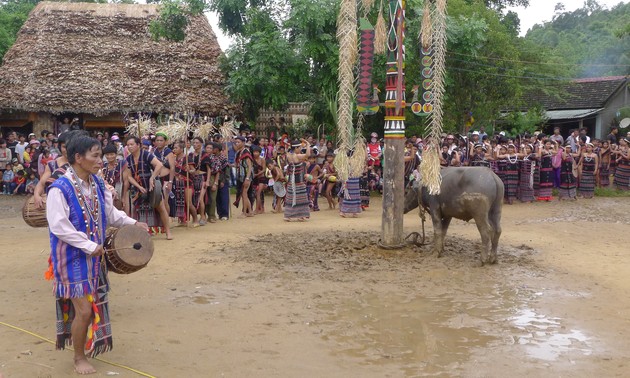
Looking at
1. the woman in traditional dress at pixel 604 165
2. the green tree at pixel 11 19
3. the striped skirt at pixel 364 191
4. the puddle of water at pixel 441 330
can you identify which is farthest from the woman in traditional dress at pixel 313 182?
the green tree at pixel 11 19

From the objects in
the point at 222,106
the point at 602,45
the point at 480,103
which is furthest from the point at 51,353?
the point at 602,45

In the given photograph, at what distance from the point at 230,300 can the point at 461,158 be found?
970 centimetres

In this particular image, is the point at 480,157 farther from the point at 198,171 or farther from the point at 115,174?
the point at 115,174

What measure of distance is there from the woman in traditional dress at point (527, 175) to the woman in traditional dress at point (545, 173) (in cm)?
22

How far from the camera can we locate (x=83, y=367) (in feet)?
14.4

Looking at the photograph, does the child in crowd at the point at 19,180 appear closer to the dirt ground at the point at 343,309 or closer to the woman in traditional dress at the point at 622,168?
the dirt ground at the point at 343,309

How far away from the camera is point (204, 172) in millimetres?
10812

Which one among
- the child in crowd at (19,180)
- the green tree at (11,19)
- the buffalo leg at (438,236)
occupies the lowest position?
the buffalo leg at (438,236)

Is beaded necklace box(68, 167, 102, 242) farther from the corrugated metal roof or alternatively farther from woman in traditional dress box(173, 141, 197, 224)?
the corrugated metal roof

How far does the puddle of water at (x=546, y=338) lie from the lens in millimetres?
4969

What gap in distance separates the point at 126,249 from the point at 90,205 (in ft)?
1.42

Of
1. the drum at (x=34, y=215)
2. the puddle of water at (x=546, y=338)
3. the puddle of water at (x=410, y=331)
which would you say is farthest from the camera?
the drum at (x=34, y=215)

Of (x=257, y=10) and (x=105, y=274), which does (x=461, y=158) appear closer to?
(x=257, y=10)

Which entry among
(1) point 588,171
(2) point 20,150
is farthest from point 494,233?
(2) point 20,150
